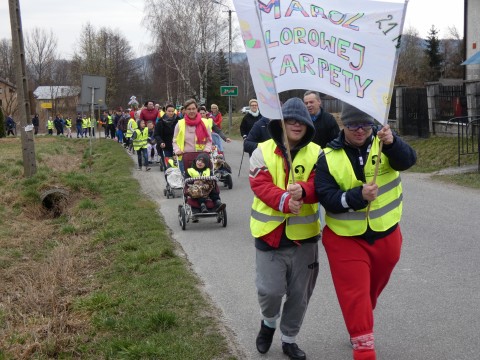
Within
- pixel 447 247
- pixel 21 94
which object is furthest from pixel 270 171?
pixel 21 94

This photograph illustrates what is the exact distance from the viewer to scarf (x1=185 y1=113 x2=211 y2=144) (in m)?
11.2

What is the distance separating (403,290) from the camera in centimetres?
632

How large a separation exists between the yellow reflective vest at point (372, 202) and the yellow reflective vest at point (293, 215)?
0.29 meters

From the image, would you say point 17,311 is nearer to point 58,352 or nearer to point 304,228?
point 58,352

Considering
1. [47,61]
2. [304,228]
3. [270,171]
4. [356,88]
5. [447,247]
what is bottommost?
[447,247]

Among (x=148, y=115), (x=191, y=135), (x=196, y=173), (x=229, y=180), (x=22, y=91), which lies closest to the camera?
(x=196, y=173)

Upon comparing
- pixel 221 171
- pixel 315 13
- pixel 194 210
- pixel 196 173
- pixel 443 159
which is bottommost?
pixel 443 159

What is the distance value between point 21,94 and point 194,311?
42.2 feet

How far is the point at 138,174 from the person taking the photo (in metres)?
18.9

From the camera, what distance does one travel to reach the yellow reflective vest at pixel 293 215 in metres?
4.38

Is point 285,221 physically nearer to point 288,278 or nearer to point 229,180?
point 288,278

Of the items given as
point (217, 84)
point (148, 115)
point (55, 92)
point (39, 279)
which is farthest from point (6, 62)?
point (39, 279)

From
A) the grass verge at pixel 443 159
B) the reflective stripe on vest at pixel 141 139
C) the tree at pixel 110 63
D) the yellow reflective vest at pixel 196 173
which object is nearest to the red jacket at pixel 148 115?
the reflective stripe on vest at pixel 141 139

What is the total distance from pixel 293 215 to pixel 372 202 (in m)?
0.58
